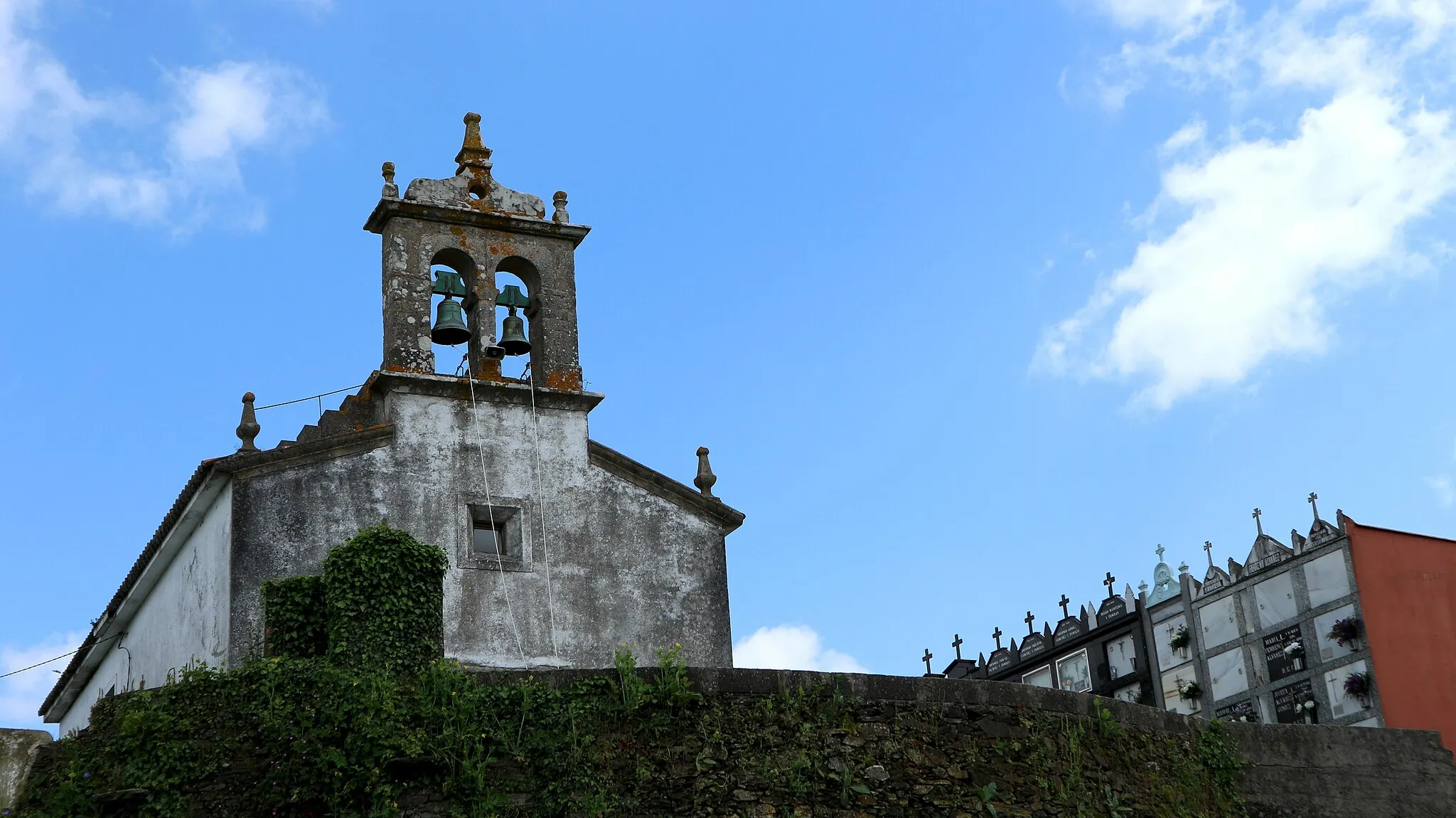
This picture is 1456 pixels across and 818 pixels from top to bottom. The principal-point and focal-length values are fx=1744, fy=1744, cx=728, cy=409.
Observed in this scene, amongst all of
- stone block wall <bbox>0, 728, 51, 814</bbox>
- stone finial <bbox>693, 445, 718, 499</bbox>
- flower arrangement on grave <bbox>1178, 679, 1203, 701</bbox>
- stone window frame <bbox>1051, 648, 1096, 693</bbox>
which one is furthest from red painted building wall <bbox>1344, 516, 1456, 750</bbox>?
stone block wall <bbox>0, 728, 51, 814</bbox>

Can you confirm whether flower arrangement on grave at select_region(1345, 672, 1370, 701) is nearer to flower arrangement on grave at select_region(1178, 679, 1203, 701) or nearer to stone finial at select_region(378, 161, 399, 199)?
flower arrangement on grave at select_region(1178, 679, 1203, 701)

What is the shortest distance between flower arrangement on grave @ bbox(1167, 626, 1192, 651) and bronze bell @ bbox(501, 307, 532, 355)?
2959 cm

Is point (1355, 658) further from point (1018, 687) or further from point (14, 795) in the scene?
point (14, 795)

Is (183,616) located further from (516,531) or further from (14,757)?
(14,757)

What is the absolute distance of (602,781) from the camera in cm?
1283

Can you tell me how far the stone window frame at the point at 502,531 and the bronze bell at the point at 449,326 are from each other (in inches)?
72.2

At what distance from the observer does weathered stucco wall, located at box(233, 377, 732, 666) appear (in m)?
18.0

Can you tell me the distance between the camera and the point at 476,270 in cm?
2006

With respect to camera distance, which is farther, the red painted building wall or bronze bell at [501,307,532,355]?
the red painted building wall

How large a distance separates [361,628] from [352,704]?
158 cm

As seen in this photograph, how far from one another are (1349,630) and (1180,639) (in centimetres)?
640

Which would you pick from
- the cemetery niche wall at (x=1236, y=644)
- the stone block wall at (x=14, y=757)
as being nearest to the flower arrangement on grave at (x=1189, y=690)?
the cemetery niche wall at (x=1236, y=644)

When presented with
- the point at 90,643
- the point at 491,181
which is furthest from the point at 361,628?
the point at 90,643

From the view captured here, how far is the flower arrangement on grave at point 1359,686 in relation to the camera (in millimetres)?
38406
